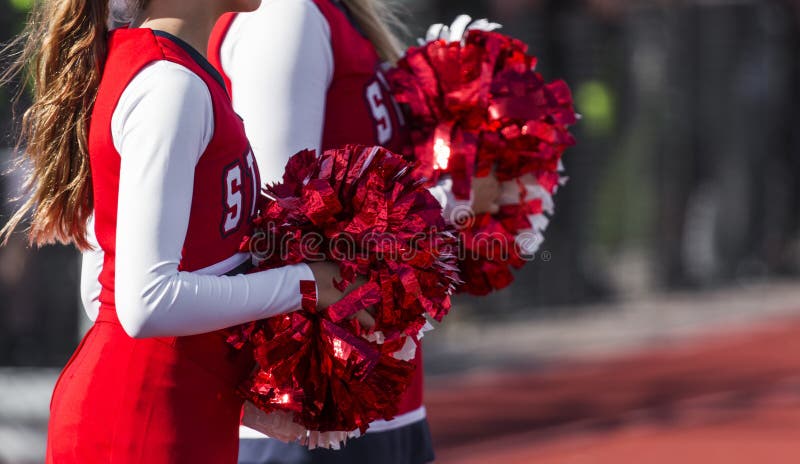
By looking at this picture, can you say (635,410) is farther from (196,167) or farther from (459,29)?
A: (196,167)

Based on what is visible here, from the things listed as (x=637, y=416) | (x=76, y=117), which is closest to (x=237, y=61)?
(x=76, y=117)

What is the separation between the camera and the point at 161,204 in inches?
74.7

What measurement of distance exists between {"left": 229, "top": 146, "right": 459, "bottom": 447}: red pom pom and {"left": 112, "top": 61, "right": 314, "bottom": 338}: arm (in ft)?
0.55

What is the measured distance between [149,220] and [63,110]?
1.05ft

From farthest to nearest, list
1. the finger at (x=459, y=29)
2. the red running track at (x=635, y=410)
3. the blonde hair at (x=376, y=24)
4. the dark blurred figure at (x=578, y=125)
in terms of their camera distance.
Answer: the dark blurred figure at (x=578, y=125) < the red running track at (x=635, y=410) < the finger at (x=459, y=29) < the blonde hair at (x=376, y=24)

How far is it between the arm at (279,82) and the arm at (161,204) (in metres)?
0.37

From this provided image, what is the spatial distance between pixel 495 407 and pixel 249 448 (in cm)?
528

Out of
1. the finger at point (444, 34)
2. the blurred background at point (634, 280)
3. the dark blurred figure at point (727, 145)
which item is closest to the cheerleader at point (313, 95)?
the finger at point (444, 34)

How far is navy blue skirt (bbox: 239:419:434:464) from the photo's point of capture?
2.41m

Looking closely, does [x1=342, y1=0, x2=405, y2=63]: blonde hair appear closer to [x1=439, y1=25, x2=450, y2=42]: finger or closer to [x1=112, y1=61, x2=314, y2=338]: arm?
[x1=439, y1=25, x2=450, y2=42]: finger

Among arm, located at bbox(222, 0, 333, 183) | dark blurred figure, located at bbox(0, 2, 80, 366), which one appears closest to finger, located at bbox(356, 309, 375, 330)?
arm, located at bbox(222, 0, 333, 183)

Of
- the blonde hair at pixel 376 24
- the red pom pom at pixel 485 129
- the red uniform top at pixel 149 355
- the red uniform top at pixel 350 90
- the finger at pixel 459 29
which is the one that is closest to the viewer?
the red uniform top at pixel 149 355

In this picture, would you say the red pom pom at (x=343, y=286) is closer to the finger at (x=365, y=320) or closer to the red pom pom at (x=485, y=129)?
the finger at (x=365, y=320)

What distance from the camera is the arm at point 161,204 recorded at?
74.7 inches
